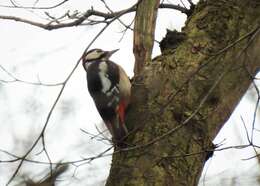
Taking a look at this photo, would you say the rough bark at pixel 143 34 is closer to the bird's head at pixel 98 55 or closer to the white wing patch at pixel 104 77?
the white wing patch at pixel 104 77

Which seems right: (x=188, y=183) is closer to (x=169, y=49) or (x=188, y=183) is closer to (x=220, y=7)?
(x=169, y=49)

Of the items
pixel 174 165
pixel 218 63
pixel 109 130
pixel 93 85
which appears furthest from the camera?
pixel 93 85

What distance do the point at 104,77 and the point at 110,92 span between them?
0.51 ft

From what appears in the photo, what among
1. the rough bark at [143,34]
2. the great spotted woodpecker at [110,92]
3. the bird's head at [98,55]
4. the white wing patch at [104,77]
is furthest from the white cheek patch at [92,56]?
the rough bark at [143,34]

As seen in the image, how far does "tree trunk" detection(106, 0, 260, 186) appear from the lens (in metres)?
3.92

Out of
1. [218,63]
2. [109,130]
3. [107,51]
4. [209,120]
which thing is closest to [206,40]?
[218,63]

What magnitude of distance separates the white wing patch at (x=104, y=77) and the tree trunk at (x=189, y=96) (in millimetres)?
417

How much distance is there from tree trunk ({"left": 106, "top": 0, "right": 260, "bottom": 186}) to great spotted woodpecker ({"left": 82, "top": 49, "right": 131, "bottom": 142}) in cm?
10

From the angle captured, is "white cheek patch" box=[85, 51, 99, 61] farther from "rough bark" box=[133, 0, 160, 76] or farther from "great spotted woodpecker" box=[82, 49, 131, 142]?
"rough bark" box=[133, 0, 160, 76]

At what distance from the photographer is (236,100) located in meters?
4.27

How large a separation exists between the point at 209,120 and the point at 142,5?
1208mm

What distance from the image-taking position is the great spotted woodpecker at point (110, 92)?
442 cm

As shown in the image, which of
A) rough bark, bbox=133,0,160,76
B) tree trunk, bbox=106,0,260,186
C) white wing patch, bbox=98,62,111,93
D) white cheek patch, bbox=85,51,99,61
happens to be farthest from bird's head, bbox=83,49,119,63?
tree trunk, bbox=106,0,260,186

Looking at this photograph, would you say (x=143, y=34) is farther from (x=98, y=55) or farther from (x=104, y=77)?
(x=98, y=55)
